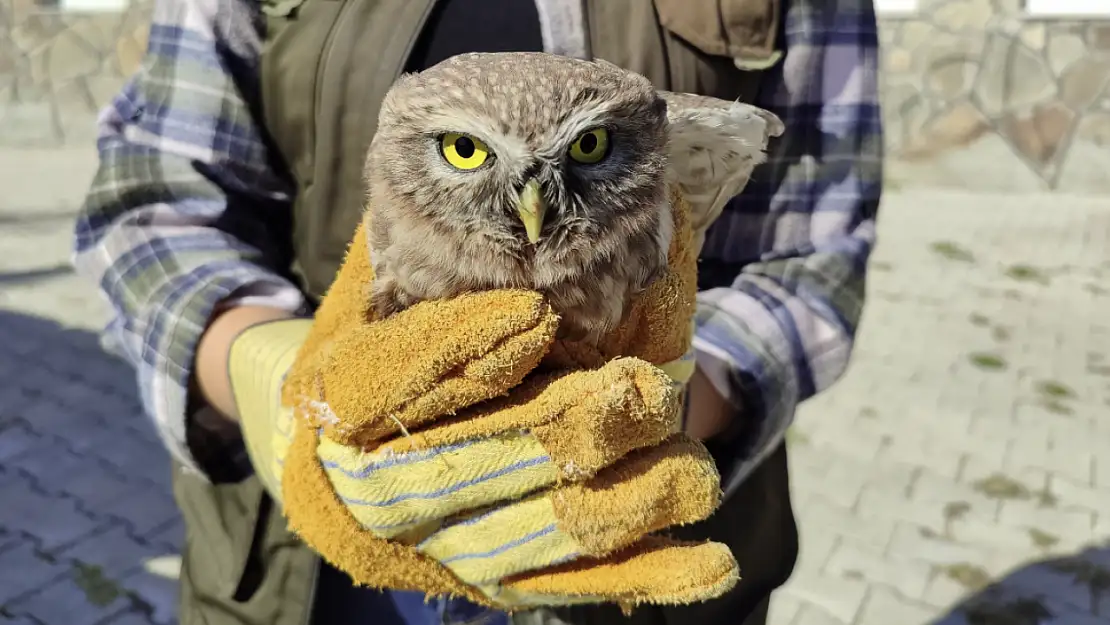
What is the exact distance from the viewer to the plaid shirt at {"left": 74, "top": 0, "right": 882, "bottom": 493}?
1.49 metres

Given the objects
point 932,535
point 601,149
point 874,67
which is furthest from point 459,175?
point 932,535

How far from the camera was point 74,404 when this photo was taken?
4723 mm

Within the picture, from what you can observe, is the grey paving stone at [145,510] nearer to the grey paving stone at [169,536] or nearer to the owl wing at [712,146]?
the grey paving stone at [169,536]

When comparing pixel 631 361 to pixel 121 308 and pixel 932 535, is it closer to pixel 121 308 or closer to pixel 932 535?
pixel 121 308

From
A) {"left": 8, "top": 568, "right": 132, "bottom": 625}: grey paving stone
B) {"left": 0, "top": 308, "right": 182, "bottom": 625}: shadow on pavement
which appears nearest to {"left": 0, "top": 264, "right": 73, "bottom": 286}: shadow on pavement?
{"left": 0, "top": 308, "right": 182, "bottom": 625}: shadow on pavement

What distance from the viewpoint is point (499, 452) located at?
115 cm

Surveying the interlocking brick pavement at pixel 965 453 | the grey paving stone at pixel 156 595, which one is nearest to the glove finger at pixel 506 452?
the interlocking brick pavement at pixel 965 453

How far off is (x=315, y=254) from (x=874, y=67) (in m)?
1.04

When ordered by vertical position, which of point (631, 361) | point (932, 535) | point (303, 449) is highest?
point (631, 361)

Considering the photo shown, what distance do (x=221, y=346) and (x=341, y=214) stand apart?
0.29 metres

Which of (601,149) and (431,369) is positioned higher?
(601,149)

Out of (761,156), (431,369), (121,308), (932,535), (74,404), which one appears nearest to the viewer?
(431,369)

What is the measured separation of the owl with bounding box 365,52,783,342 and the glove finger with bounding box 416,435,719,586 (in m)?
0.20

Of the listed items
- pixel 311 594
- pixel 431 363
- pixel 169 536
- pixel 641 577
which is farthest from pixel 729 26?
pixel 169 536
